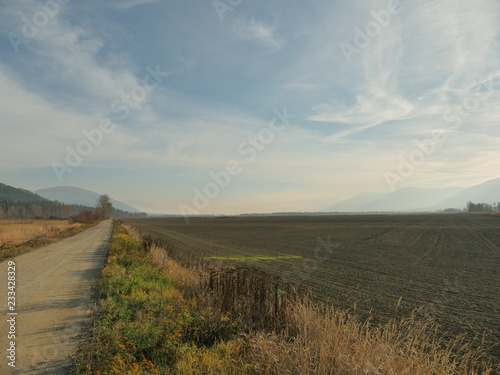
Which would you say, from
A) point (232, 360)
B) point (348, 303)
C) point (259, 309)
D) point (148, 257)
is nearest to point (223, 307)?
point (259, 309)

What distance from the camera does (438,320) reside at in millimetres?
9070

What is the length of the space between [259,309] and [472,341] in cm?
524

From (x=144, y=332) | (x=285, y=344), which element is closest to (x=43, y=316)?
(x=144, y=332)

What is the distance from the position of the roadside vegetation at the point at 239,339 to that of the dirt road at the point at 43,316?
0.42 meters

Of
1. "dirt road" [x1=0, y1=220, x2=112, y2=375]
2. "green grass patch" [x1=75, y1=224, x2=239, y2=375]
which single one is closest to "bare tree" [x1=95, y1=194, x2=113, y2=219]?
"dirt road" [x1=0, y1=220, x2=112, y2=375]

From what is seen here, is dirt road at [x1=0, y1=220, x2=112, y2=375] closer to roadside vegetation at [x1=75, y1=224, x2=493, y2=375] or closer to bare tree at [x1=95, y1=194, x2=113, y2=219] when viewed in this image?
roadside vegetation at [x1=75, y1=224, x2=493, y2=375]

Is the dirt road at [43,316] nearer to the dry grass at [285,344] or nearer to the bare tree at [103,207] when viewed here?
the dry grass at [285,344]

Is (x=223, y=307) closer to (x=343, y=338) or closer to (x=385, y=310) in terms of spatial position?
(x=343, y=338)

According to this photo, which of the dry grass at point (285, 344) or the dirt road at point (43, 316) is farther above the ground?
the dry grass at point (285, 344)

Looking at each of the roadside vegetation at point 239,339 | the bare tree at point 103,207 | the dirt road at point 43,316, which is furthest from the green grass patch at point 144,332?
the bare tree at point 103,207

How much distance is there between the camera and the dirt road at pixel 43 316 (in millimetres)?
5164

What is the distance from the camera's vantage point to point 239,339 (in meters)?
5.31

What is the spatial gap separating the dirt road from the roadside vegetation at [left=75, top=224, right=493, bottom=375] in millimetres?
419

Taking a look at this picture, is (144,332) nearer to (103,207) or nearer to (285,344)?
(285,344)
